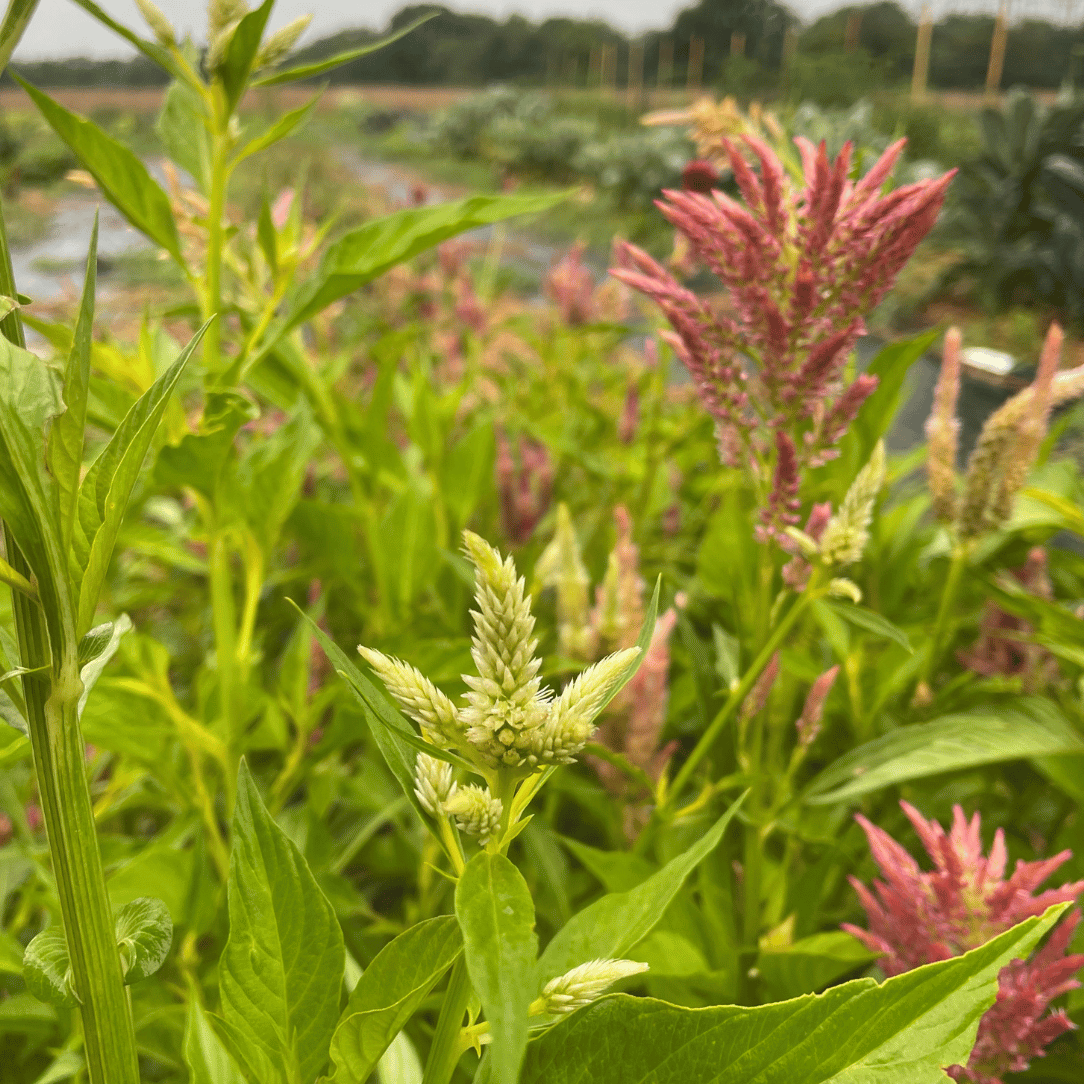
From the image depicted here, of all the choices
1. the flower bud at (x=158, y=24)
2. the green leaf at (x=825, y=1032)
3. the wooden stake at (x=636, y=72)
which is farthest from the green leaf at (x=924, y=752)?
the wooden stake at (x=636, y=72)

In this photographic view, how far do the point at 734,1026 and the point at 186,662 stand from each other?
44.7 inches

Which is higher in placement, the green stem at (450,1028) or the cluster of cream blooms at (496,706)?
the cluster of cream blooms at (496,706)

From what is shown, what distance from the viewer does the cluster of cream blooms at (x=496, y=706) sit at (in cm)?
22

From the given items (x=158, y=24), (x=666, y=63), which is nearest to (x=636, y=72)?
(x=666, y=63)

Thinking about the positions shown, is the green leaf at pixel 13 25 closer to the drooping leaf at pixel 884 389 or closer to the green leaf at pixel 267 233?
the green leaf at pixel 267 233

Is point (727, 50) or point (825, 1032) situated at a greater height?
point (727, 50)

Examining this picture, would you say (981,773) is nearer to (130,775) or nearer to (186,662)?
(130,775)

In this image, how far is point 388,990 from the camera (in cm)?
28

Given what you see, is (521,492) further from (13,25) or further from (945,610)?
(13,25)

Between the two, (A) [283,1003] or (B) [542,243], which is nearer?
(A) [283,1003]

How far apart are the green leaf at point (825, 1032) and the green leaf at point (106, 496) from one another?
21 centimetres

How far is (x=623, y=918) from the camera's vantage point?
0.32 metres

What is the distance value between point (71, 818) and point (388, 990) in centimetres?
11

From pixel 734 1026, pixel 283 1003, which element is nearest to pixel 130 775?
pixel 283 1003
